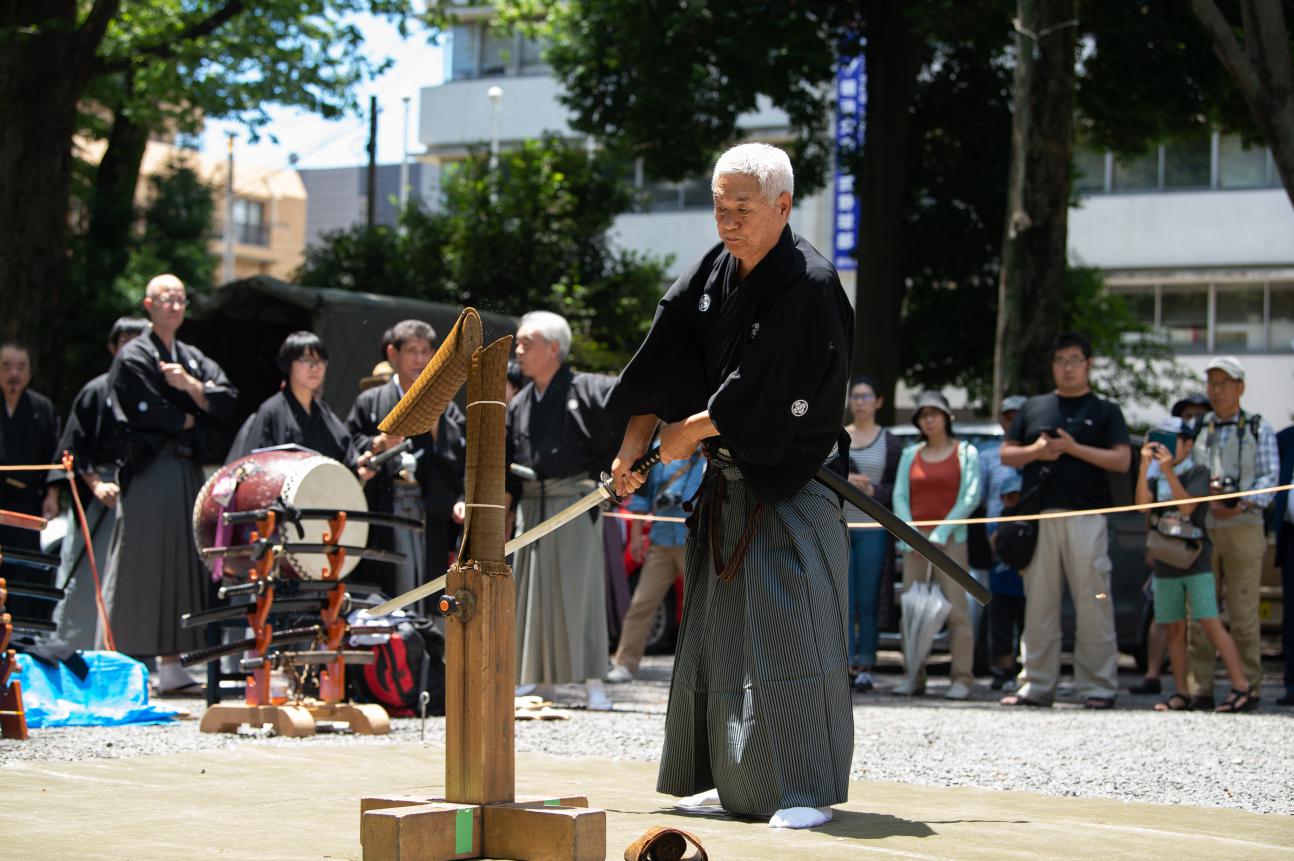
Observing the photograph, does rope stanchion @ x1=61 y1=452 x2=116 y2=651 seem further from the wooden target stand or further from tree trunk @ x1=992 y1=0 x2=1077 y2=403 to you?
tree trunk @ x1=992 y1=0 x2=1077 y2=403

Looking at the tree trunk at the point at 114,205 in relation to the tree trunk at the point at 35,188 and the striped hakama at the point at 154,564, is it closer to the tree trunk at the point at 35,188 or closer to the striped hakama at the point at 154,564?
the tree trunk at the point at 35,188

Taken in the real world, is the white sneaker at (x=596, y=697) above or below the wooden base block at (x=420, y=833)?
below

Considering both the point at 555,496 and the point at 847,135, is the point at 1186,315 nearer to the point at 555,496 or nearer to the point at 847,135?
the point at 847,135

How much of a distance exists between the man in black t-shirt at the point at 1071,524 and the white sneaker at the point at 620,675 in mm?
2467

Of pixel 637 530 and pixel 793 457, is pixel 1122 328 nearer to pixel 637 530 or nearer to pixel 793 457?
pixel 637 530

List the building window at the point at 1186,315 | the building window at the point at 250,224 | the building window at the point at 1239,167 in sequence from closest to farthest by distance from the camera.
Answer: the building window at the point at 1239,167
the building window at the point at 1186,315
the building window at the point at 250,224

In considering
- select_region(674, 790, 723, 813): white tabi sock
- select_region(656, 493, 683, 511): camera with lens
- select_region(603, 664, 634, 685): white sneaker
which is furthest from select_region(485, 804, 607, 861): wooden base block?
select_region(656, 493, 683, 511): camera with lens

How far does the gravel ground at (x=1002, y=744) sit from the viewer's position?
5.77 meters

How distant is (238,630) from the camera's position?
9.35m

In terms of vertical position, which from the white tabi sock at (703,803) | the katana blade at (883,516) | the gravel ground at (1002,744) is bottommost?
the gravel ground at (1002,744)

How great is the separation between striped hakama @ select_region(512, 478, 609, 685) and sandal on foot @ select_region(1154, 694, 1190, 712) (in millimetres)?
3186

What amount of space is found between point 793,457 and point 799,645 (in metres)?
0.53

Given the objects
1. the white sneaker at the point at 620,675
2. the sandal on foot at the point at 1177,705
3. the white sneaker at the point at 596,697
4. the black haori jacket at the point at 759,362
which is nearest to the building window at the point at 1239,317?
the sandal on foot at the point at 1177,705

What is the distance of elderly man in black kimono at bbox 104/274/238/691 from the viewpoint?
842 centimetres
